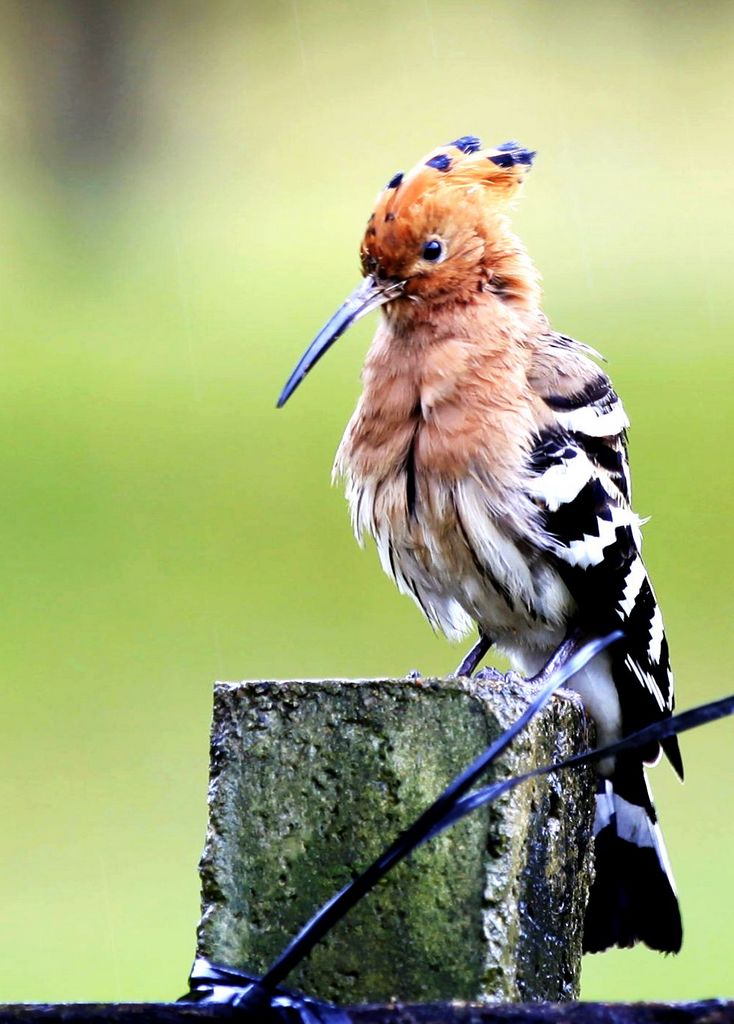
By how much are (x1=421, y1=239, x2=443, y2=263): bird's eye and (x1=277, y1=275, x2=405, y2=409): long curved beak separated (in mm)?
56

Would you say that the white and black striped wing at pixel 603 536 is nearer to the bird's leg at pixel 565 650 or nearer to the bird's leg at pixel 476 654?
the bird's leg at pixel 565 650

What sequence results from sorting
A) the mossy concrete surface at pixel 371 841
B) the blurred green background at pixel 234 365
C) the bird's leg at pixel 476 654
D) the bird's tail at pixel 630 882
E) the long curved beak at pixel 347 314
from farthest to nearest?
the blurred green background at pixel 234 365 → the bird's leg at pixel 476 654 → the long curved beak at pixel 347 314 → the bird's tail at pixel 630 882 → the mossy concrete surface at pixel 371 841

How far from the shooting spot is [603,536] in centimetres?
249

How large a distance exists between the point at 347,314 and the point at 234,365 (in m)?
8.16

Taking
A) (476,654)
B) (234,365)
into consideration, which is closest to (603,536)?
(476,654)

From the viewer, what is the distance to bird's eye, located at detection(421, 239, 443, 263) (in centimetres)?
250

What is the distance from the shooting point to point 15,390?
10.1 m

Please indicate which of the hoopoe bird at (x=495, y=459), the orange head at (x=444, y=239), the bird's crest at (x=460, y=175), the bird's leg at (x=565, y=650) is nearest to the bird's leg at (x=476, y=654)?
the hoopoe bird at (x=495, y=459)

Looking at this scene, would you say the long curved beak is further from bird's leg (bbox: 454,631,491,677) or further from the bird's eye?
bird's leg (bbox: 454,631,491,677)

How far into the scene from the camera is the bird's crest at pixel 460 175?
8.14 feet

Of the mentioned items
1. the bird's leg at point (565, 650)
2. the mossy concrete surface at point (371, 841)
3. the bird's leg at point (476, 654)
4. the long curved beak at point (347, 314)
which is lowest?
the mossy concrete surface at point (371, 841)

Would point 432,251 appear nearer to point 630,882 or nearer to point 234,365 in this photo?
point 630,882

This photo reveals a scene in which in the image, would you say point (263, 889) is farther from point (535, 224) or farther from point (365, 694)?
point (535, 224)

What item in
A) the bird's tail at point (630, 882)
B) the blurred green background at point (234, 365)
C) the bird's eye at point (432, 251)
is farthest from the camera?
the blurred green background at point (234, 365)
